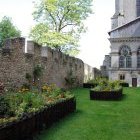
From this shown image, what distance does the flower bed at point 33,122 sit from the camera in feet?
30.7

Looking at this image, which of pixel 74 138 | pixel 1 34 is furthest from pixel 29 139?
pixel 1 34

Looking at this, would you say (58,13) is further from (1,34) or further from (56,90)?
(56,90)

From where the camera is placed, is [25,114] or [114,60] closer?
[25,114]

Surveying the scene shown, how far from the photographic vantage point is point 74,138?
36.6 feet

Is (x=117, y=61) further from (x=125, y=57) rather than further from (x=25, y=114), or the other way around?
(x=25, y=114)

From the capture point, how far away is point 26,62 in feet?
71.0

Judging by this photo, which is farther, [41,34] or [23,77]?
[41,34]

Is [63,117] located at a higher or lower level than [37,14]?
lower

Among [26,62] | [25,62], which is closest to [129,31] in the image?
[26,62]

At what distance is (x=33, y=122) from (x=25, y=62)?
1060 centimetres

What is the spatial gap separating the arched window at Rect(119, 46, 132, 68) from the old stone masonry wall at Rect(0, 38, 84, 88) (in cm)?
2538

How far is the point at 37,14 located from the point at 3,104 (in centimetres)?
3924

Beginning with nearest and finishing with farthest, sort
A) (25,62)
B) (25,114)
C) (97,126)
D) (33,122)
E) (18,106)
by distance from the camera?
(25,114)
(33,122)
(18,106)
(97,126)
(25,62)

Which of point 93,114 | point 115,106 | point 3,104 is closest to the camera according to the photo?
point 3,104
